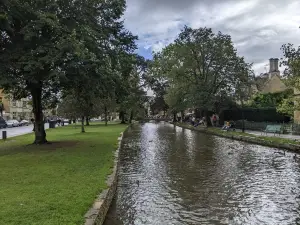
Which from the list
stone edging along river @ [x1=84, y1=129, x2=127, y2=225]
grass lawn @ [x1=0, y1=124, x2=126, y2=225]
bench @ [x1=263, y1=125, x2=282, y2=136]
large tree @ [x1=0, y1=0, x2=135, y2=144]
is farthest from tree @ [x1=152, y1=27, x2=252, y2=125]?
stone edging along river @ [x1=84, y1=129, x2=127, y2=225]

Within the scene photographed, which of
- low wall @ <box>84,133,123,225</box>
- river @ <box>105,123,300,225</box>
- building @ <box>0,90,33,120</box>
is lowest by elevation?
river @ <box>105,123,300,225</box>

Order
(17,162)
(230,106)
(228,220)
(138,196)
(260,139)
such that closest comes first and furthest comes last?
(228,220)
(138,196)
(17,162)
(260,139)
(230,106)

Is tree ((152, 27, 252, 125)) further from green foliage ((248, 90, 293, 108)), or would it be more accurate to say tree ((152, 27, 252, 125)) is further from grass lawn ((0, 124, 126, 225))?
grass lawn ((0, 124, 126, 225))

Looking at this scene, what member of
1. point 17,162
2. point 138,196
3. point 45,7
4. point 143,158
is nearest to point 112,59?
point 45,7

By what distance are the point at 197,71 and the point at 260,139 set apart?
2405 cm

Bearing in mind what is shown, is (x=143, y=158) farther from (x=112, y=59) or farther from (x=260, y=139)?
(x=260, y=139)

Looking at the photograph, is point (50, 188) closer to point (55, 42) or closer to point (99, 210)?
point (99, 210)

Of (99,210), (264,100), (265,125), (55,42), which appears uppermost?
(55,42)

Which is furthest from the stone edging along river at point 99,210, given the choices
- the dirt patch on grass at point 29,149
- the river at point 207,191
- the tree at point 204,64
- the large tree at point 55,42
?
the tree at point 204,64

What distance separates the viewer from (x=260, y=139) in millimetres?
24781

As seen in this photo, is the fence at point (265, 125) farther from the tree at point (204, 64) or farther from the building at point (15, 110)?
the building at point (15, 110)

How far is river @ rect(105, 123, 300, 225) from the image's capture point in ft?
25.7

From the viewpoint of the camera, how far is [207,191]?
1028 centimetres

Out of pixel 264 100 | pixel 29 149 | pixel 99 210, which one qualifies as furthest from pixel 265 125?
pixel 99 210
